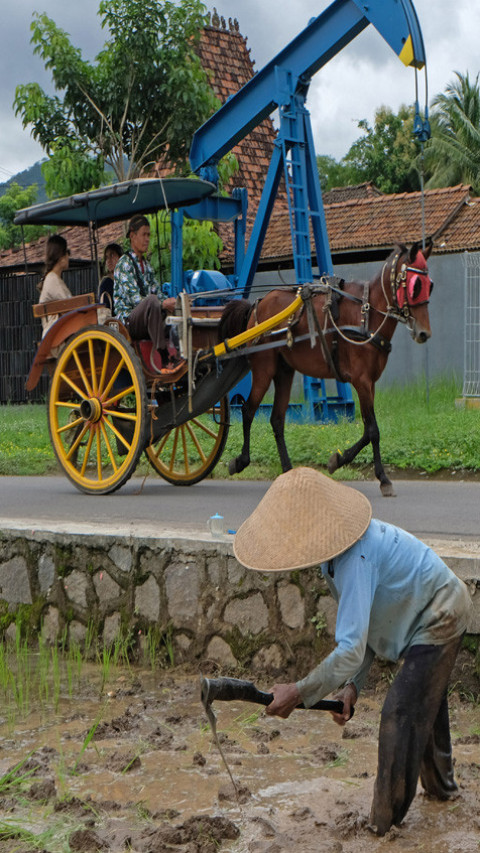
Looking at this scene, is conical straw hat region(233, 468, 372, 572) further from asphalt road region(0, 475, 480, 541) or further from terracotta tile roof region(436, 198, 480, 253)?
terracotta tile roof region(436, 198, 480, 253)

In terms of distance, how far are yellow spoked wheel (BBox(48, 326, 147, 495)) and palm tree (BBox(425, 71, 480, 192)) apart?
93.8ft

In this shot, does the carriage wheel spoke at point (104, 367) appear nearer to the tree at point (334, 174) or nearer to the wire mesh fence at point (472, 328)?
the wire mesh fence at point (472, 328)

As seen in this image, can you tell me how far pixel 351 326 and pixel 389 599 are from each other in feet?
17.9

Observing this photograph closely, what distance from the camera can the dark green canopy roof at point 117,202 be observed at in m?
9.09

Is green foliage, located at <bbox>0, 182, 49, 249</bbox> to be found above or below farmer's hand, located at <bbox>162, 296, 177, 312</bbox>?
above

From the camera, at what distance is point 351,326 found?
9047 mm

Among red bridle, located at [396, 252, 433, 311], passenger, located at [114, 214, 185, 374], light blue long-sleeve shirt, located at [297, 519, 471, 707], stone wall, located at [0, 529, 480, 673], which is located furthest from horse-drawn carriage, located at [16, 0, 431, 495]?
light blue long-sleeve shirt, located at [297, 519, 471, 707]

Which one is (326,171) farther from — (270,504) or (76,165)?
(270,504)

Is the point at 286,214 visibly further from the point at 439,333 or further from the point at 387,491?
the point at 387,491

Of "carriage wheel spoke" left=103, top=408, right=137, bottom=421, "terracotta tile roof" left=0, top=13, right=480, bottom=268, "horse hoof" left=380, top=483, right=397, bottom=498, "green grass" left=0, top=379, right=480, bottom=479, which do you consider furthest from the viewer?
"terracotta tile roof" left=0, top=13, right=480, bottom=268

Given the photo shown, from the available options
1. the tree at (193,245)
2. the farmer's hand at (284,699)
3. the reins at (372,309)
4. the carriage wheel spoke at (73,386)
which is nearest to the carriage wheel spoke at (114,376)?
the carriage wheel spoke at (73,386)

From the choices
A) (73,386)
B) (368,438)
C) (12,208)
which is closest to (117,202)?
(73,386)

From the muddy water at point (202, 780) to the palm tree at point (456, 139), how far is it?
32.7 m

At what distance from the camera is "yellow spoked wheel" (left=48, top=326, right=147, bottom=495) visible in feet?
28.9
